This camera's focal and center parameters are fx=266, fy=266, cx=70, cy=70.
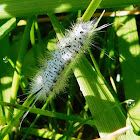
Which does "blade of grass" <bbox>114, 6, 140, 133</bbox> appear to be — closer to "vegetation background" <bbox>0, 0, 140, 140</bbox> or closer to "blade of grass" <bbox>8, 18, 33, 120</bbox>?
"vegetation background" <bbox>0, 0, 140, 140</bbox>

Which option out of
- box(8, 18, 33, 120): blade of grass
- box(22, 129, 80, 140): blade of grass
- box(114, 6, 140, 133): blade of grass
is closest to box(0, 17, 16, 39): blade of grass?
box(8, 18, 33, 120): blade of grass

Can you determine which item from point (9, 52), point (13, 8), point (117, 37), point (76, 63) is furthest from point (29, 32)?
point (117, 37)

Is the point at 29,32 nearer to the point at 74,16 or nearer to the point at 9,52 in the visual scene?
the point at 9,52

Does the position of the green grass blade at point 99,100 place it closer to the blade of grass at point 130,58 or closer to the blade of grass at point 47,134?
the blade of grass at point 130,58

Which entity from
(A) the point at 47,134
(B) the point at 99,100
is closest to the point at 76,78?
(B) the point at 99,100

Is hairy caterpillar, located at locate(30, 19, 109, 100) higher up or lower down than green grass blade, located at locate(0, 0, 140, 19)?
lower down

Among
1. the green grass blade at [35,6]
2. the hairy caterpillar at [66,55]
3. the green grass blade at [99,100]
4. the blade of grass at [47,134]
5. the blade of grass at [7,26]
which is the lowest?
the blade of grass at [47,134]

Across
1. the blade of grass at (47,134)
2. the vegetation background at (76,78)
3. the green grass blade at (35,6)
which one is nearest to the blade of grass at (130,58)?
the vegetation background at (76,78)

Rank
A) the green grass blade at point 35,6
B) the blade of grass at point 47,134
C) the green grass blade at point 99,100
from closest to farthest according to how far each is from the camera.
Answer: the green grass blade at point 99,100 < the green grass blade at point 35,6 < the blade of grass at point 47,134

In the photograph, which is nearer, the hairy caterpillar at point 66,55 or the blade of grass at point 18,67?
the hairy caterpillar at point 66,55
